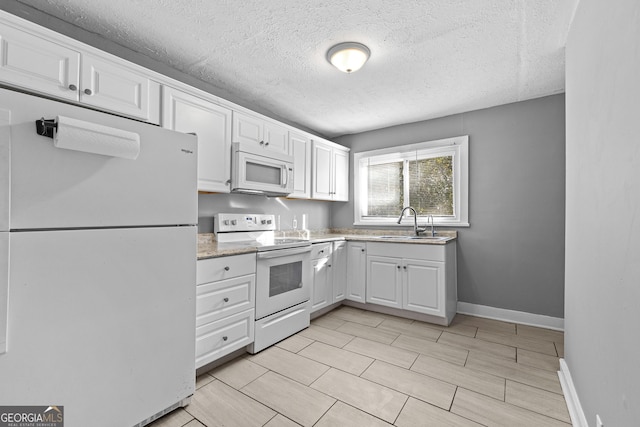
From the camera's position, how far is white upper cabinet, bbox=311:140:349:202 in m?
3.60

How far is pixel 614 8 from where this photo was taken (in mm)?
1050

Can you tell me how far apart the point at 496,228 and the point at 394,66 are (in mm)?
2081

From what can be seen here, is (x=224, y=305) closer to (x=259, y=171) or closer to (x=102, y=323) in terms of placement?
(x=102, y=323)

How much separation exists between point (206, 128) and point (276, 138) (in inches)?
32.5

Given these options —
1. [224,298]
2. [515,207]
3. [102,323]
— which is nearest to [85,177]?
[102,323]

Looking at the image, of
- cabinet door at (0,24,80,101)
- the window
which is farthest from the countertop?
cabinet door at (0,24,80,101)

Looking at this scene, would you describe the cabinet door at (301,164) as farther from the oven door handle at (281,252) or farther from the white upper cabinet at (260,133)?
the oven door handle at (281,252)

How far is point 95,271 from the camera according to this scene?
126 centimetres

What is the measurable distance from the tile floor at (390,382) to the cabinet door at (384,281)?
434 millimetres

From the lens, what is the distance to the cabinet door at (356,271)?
3.34 m

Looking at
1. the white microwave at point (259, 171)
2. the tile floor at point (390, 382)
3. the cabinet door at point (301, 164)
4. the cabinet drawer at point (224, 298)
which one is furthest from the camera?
the cabinet door at point (301, 164)

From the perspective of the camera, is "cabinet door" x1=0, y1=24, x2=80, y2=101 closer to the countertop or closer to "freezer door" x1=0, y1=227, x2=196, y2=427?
"freezer door" x1=0, y1=227, x2=196, y2=427

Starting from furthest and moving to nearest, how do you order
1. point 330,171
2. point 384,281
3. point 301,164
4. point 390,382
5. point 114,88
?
point 330,171, point 301,164, point 384,281, point 390,382, point 114,88

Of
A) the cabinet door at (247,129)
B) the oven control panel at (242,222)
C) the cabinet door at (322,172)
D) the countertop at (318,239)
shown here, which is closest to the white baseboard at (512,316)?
the countertop at (318,239)
